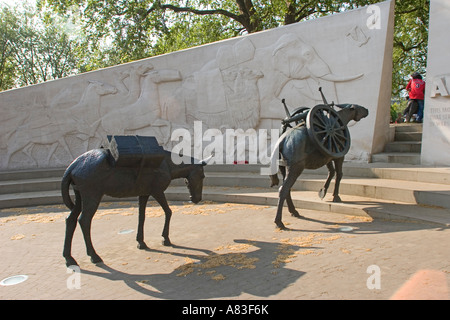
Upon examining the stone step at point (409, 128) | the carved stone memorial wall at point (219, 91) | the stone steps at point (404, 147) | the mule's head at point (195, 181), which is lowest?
the mule's head at point (195, 181)

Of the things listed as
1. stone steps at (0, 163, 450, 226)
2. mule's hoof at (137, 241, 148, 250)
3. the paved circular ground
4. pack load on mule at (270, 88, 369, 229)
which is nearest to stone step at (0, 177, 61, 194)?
stone steps at (0, 163, 450, 226)

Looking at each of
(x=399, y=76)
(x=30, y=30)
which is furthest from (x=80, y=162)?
(x=30, y=30)

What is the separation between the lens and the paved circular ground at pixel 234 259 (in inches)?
138

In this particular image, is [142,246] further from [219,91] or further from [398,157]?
[219,91]

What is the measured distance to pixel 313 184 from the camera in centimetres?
797

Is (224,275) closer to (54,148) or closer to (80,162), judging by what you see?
(80,162)

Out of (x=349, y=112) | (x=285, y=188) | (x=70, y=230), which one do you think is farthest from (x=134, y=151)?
(x=349, y=112)

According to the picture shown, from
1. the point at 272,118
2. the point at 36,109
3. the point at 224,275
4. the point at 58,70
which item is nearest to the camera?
the point at 224,275

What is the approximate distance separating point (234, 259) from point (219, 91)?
23.2ft

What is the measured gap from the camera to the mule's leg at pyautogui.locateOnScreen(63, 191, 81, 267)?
14.5ft

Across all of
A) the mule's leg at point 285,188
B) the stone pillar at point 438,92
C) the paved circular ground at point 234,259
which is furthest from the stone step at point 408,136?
the mule's leg at point 285,188

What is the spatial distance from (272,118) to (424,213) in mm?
5279

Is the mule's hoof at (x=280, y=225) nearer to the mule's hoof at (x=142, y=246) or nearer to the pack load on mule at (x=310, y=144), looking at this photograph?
the pack load on mule at (x=310, y=144)

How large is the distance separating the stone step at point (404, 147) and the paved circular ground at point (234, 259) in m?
4.01
